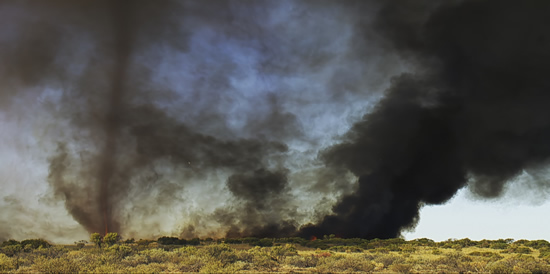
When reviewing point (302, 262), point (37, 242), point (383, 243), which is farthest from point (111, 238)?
point (383, 243)

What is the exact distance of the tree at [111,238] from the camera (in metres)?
46.8

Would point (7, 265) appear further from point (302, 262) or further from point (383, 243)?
point (383, 243)

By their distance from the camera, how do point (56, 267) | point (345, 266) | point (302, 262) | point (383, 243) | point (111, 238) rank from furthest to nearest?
point (383, 243), point (111, 238), point (302, 262), point (345, 266), point (56, 267)

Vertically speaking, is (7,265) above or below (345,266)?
above

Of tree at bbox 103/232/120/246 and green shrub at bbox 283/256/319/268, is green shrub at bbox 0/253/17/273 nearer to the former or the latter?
tree at bbox 103/232/120/246

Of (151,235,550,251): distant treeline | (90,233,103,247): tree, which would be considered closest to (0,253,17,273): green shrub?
(90,233,103,247): tree

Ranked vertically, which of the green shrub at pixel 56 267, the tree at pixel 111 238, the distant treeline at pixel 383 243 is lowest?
the distant treeline at pixel 383 243

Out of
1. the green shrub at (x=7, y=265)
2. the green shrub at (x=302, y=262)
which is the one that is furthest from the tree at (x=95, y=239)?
the green shrub at (x=302, y=262)

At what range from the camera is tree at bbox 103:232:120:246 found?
153 ft

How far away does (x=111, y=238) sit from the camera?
157 ft

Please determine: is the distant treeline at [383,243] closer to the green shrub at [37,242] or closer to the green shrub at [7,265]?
the green shrub at [37,242]

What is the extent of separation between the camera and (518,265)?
28.9 meters

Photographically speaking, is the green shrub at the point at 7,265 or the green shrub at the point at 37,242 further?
the green shrub at the point at 37,242

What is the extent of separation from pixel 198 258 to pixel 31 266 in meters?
11.7
